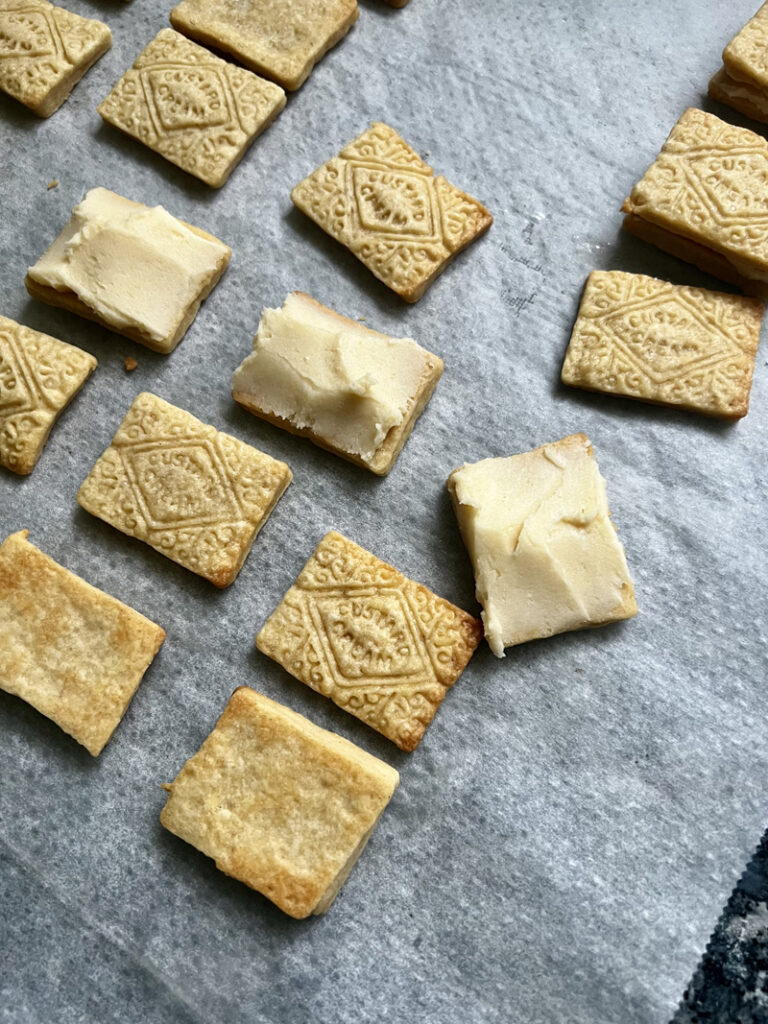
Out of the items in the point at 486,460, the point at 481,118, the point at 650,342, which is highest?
the point at 481,118

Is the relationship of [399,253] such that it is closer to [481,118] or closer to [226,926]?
[481,118]

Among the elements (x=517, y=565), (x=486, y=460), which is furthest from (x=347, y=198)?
(x=517, y=565)

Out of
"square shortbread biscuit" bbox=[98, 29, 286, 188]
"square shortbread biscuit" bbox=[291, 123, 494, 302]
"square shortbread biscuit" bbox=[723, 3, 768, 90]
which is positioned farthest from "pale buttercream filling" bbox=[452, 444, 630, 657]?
"square shortbread biscuit" bbox=[723, 3, 768, 90]

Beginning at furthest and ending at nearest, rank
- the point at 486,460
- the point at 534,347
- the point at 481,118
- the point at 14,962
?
1. the point at 481,118
2. the point at 534,347
3. the point at 486,460
4. the point at 14,962

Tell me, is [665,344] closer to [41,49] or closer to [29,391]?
[29,391]

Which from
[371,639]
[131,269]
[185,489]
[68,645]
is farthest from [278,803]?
[131,269]

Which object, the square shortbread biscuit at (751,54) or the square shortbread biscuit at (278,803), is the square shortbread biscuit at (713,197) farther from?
the square shortbread biscuit at (278,803)
